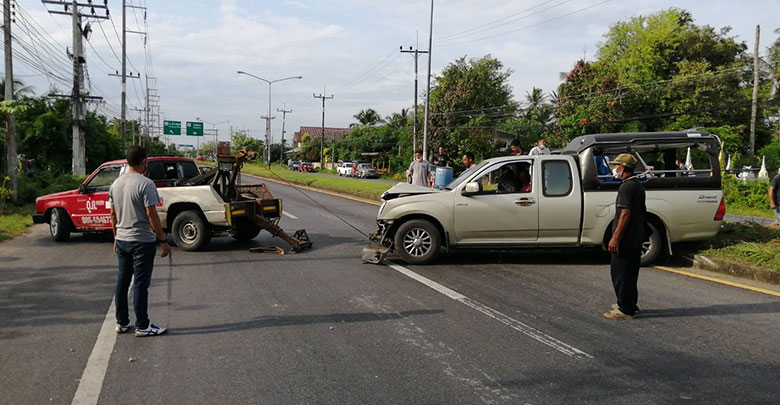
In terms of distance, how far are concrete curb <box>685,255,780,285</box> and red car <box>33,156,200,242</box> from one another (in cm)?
946

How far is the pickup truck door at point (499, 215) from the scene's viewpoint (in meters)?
8.59

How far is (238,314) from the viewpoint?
603 cm

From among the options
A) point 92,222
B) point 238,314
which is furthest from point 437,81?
point 238,314

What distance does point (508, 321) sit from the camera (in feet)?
18.9

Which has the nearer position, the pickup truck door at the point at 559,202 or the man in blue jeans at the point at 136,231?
the man in blue jeans at the point at 136,231

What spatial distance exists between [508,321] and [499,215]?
3071 mm

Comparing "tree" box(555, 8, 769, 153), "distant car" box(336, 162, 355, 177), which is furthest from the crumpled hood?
"distant car" box(336, 162, 355, 177)

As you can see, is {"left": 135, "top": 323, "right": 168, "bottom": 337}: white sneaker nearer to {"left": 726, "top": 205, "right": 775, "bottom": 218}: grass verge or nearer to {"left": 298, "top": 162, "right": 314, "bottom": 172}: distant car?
{"left": 726, "top": 205, "right": 775, "bottom": 218}: grass verge

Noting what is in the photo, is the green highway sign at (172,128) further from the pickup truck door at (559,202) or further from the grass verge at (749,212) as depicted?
the pickup truck door at (559,202)

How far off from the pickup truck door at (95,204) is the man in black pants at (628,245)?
9.06 m

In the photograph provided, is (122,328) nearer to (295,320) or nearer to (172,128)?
(295,320)

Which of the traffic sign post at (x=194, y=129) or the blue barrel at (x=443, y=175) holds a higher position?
the traffic sign post at (x=194, y=129)

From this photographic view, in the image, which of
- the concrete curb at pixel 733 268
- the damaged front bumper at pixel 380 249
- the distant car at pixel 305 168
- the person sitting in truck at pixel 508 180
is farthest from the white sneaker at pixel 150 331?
the distant car at pixel 305 168

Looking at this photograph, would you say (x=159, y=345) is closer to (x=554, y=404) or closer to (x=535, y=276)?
(x=554, y=404)
